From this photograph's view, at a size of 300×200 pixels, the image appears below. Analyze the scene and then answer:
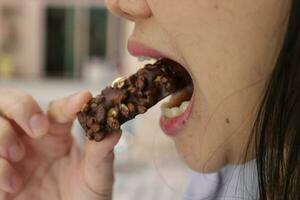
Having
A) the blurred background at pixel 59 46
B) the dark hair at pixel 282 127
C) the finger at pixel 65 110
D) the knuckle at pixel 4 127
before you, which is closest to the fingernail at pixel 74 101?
the finger at pixel 65 110

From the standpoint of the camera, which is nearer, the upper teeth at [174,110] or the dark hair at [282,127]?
the dark hair at [282,127]

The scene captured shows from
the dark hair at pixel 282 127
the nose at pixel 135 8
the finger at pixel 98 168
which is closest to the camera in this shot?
the dark hair at pixel 282 127

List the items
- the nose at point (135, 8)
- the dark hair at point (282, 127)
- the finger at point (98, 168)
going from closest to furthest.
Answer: the dark hair at point (282, 127) < the nose at point (135, 8) < the finger at point (98, 168)

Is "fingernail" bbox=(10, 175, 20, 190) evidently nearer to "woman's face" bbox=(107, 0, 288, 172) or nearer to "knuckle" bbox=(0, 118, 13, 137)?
"knuckle" bbox=(0, 118, 13, 137)

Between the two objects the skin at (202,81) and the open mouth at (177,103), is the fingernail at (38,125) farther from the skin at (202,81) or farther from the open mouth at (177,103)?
the open mouth at (177,103)

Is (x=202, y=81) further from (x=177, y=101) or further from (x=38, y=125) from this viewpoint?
(x=38, y=125)

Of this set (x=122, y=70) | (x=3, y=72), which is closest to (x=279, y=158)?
(x=122, y=70)

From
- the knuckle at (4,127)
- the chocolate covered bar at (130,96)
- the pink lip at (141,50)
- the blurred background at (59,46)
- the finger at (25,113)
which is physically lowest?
the blurred background at (59,46)
